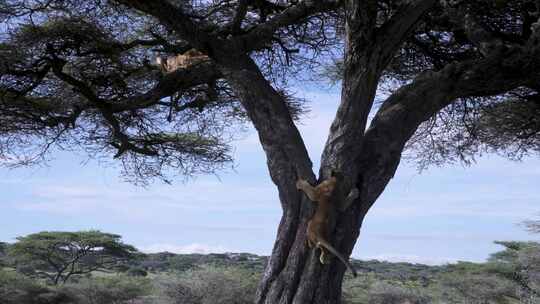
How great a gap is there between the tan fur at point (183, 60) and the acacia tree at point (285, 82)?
0.34 feet

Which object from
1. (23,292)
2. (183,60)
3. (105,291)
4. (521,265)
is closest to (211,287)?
(105,291)

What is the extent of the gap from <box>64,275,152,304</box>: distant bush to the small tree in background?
7.95 ft

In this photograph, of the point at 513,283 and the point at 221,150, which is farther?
the point at 513,283

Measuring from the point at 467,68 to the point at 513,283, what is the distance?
52.6 ft

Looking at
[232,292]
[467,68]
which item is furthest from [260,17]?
[232,292]

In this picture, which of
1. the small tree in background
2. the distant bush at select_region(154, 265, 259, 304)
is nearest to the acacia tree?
the distant bush at select_region(154, 265, 259, 304)

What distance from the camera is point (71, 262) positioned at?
24156 mm

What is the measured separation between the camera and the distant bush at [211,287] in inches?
659

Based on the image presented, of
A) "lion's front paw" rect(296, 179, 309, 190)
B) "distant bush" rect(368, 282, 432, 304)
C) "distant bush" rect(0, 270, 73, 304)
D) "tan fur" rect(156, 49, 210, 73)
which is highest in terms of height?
"tan fur" rect(156, 49, 210, 73)

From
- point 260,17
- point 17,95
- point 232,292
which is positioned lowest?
point 232,292

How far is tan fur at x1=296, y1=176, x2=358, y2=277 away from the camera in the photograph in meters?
4.37

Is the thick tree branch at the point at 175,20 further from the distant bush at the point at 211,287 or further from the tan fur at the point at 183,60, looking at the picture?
Result: the distant bush at the point at 211,287

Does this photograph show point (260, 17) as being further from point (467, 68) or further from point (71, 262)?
point (71, 262)

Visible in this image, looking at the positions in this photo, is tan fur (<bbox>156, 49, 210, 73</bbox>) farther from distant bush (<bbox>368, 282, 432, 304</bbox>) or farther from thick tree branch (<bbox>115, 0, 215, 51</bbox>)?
distant bush (<bbox>368, 282, 432, 304</bbox>)
